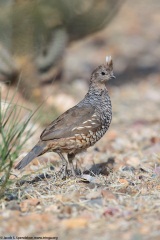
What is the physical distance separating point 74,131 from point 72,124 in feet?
0.25

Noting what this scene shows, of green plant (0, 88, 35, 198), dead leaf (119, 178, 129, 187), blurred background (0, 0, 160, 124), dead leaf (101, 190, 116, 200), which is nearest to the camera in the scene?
green plant (0, 88, 35, 198)

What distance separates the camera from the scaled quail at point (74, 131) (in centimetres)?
619

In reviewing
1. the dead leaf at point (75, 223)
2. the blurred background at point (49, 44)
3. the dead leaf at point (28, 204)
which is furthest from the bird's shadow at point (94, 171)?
the blurred background at point (49, 44)

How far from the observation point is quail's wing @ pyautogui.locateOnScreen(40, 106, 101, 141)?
6.23m

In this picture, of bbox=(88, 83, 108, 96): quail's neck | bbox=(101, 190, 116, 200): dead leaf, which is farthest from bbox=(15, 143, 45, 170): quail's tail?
bbox=(88, 83, 108, 96): quail's neck

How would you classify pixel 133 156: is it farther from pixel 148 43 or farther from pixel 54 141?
pixel 148 43

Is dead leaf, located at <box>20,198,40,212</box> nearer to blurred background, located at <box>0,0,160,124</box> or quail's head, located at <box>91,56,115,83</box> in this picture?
quail's head, located at <box>91,56,115,83</box>

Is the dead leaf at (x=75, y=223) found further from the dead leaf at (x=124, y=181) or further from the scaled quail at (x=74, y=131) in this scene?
the scaled quail at (x=74, y=131)

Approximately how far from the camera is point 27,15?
10320 millimetres

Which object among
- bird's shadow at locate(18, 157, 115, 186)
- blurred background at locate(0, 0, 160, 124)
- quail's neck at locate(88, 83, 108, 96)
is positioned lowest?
bird's shadow at locate(18, 157, 115, 186)

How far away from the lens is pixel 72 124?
21.0 feet

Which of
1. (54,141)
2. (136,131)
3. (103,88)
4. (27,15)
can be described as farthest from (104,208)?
(27,15)

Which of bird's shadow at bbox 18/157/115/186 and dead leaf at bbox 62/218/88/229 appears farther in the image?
bird's shadow at bbox 18/157/115/186

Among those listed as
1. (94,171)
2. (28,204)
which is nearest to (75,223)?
(28,204)
